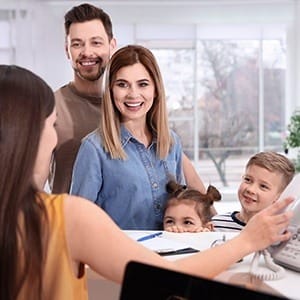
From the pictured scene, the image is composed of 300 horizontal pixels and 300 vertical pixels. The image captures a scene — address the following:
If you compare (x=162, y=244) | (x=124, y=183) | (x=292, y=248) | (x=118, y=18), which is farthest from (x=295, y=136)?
(x=292, y=248)

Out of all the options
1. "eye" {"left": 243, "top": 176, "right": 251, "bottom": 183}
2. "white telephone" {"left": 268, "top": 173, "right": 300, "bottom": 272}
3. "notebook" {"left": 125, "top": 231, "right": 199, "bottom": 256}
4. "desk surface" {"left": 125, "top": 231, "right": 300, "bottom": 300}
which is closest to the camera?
"desk surface" {"left": 125, "top": 231, "right": 300, "bottom": 300}

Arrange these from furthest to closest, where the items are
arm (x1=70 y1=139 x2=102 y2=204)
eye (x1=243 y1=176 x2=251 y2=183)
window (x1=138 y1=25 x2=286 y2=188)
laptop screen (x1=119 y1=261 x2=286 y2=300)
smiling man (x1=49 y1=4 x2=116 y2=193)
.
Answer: window (x1=138 y1=25 x2=286 y2=188) → smiling man (x1=49 y1=4 x2=116 y2=193) → eye (x1=243 y1=176 x2=251 y2=183) → arm (x1=70 y1=139 x2=102 y2=204) → laptop screen (x1=119 y1=261 x2=286 y2=300)

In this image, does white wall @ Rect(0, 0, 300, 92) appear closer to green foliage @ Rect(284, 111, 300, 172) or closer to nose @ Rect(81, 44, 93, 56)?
green foliage @ Rect(284, 111, 300, 172)

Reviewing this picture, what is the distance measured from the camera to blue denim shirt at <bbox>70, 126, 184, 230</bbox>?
2066mm

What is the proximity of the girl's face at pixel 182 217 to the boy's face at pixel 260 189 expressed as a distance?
198 mm

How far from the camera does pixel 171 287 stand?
33.6 inches

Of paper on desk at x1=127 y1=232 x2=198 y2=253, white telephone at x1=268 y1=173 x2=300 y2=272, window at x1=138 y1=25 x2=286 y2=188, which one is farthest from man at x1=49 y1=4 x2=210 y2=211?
window at x1=138 y1=25 x2=286 y2=188

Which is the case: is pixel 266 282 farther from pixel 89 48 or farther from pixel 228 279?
pixel 89 48

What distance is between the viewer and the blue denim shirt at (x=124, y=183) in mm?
2066

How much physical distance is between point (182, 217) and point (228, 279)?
2.71ft

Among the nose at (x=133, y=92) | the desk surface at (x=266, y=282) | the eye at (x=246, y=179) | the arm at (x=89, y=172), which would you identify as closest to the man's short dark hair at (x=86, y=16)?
the nose at (x=133, y=92)

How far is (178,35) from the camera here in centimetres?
545

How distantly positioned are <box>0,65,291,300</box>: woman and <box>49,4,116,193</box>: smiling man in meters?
1.44

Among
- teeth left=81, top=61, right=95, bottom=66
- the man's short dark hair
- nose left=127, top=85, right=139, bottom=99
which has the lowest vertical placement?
nose left=127, top=85, right=139, bottom=99
